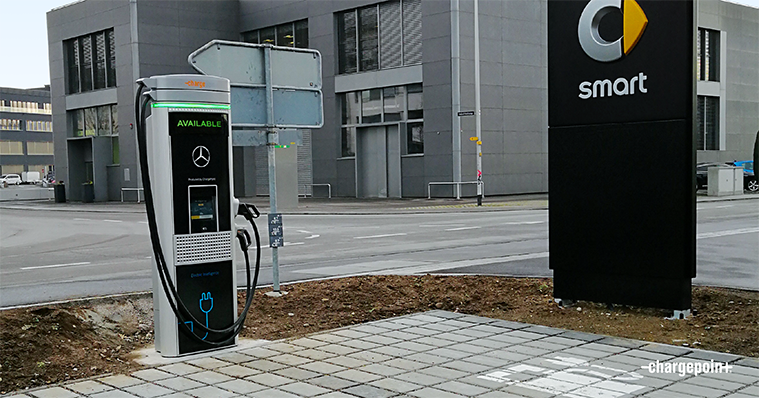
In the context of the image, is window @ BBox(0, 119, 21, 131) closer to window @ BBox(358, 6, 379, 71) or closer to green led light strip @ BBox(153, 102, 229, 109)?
Result: window @ BBox(358, 6, 379, 71)

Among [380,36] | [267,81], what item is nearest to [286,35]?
[380,36]

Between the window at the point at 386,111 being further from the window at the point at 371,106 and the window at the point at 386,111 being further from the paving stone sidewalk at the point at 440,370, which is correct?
the paving stone sidewalk at the point at 440,370

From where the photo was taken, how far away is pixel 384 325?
7.62m

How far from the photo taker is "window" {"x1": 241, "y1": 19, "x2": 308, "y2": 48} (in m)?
42.1

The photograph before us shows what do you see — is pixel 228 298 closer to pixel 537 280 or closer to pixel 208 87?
pixel 208 87

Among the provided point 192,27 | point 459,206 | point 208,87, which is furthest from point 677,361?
point 192,27

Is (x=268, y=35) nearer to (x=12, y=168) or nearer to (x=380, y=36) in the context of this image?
(x=380, y=36)

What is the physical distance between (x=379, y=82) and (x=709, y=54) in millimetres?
22766

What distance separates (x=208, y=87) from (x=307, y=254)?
8.65 metres

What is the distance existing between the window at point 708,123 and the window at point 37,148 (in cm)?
10613

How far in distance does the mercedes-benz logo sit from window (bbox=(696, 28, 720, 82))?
46657 millimetres

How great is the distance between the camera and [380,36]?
3844 cm

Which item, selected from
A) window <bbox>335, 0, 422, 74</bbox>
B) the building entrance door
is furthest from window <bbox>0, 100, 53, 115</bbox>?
the building entrance door

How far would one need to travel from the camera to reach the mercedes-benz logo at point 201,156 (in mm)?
6523
